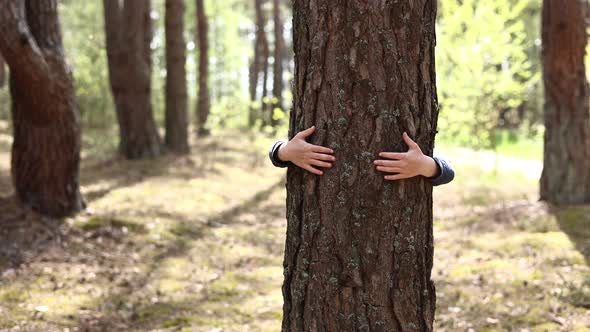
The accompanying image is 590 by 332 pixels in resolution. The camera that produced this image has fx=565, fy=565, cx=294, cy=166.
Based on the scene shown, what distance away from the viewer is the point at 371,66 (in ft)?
8.91

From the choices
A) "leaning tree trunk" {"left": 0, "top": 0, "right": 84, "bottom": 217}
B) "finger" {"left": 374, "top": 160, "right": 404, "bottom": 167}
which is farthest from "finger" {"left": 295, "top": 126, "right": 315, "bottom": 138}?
"leaning tree trunk" {"left": 0, "top": 0, "right": 84, "bottom": 217}

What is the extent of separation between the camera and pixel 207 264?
22.1 feet

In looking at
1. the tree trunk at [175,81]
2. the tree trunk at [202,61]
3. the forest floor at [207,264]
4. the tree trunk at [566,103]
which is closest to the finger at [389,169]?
the forest floor at [207,264]

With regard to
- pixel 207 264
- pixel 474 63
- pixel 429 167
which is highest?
pixel 474 63

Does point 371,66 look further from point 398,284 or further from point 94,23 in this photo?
point 94,23

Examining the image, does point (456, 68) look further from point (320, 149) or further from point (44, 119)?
point (320, 149)

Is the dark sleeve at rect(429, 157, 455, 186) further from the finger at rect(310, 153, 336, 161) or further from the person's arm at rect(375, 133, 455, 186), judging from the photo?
the finger at rect(310, 153, 336, 161)

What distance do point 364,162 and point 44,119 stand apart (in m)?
5.31

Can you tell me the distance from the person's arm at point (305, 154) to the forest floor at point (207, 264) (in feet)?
7.76

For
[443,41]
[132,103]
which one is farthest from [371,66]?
[443,41]

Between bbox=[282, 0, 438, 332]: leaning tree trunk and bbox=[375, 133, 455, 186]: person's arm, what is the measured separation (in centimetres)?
5

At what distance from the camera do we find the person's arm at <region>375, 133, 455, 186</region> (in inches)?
106

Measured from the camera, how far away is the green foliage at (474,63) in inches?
501

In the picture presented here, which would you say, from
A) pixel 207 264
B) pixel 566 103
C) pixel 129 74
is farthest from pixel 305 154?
pixel 129 74
